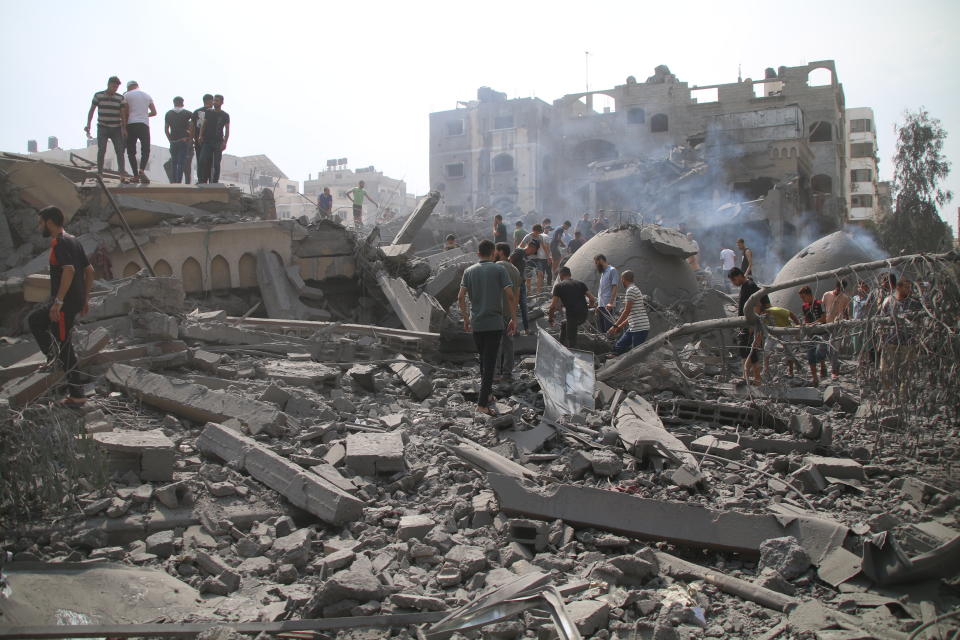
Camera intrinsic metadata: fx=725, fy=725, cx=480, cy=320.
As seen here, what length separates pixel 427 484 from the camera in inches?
213

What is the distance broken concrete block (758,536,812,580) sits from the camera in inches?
163

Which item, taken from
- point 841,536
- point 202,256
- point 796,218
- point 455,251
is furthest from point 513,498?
point 796,218

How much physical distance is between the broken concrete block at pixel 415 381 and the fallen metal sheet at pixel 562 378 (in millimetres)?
1213

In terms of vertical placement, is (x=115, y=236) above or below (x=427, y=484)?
above

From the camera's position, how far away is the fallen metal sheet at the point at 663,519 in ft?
14.4

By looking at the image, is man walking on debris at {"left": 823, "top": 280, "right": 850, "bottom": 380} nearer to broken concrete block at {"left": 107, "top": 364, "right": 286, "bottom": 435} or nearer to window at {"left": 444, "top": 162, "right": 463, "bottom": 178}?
broken concrete block at {"left": 107, "top": 364, "right": 286, "bottom": 435}

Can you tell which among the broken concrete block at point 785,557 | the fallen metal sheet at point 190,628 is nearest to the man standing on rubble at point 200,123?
the fallen metal sheet at point 190,628

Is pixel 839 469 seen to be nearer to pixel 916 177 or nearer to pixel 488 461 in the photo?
pixel 488 461

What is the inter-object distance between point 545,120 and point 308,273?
126 feet

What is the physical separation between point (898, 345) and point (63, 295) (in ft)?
21.1

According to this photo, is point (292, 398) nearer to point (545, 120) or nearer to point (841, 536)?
point (841, 536)

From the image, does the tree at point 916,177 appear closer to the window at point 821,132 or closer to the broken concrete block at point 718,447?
the window at point 821,132

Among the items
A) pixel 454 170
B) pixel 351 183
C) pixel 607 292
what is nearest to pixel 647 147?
pixel 454 170

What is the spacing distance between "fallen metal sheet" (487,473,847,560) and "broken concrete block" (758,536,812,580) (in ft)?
0.36
